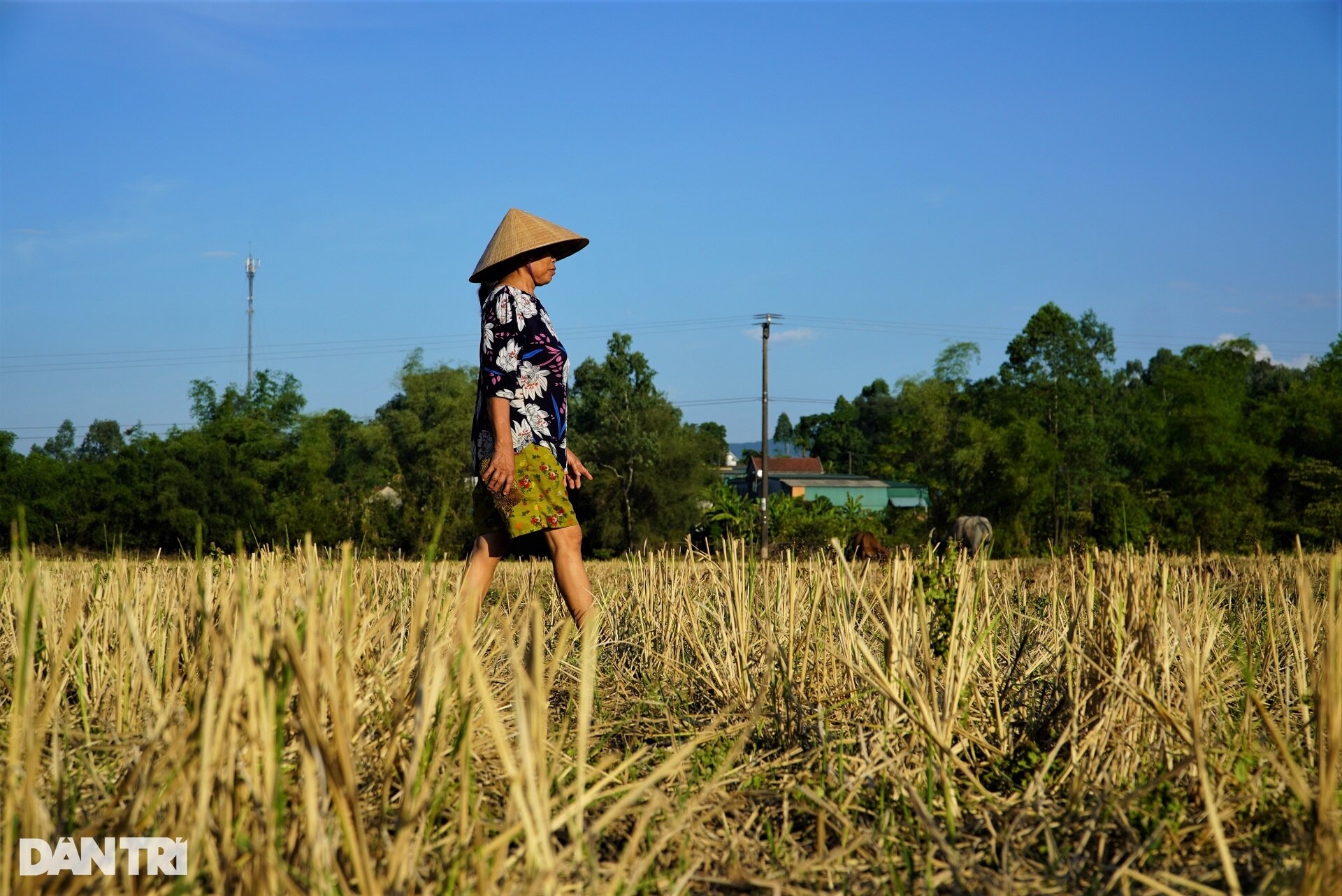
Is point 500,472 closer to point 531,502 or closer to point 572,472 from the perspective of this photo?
point 531,502

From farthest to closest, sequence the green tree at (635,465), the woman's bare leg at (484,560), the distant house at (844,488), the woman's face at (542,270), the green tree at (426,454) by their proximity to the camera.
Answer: the distant house at (844,488) → the green tree at (635,465) → the green tree at (426,454) → the woman's face at (542,270) → the woman's bare leg at (484,560)

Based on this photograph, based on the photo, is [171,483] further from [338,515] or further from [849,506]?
[849,506]

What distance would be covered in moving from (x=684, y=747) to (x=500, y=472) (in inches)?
87.6

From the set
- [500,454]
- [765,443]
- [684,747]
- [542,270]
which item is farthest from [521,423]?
[765,443]

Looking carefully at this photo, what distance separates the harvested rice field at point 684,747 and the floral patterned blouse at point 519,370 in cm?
80

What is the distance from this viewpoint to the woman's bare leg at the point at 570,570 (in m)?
4.12

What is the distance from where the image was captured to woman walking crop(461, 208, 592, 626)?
13.5 ft

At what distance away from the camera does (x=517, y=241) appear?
14.4 feet

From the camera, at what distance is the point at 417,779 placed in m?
2.03

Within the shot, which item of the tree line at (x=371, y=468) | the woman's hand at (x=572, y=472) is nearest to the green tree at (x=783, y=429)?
the tree line at (x=371, y=468)

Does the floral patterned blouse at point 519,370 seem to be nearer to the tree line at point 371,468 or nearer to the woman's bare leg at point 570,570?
the woman's bare leg at point 570,570

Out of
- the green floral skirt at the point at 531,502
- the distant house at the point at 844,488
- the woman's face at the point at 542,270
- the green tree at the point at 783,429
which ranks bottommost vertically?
the green floral skirt at the point at 531,502

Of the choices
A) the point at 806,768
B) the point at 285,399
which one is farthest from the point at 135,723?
the point at 285,399

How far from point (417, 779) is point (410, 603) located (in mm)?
2285
